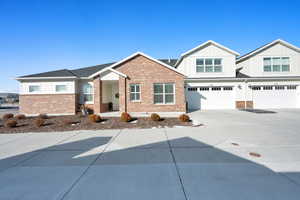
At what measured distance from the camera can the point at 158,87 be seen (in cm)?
1362

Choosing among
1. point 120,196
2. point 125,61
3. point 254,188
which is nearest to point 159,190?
point 120,196

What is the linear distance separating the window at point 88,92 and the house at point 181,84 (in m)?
0.10

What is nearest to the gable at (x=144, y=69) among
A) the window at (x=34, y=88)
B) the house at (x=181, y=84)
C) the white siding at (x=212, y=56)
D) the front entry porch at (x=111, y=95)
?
the house at (x=181, y=84)

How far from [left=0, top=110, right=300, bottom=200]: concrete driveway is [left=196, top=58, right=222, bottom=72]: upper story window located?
11.8 metres

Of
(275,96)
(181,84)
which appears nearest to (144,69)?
(181,84)

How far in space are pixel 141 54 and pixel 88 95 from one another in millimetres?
6989

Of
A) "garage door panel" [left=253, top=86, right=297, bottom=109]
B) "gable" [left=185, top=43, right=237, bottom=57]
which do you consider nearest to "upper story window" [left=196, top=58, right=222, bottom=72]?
"gable" [left=185, top=43, right=237, bottom=57]

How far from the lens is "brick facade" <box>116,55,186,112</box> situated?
1347cm

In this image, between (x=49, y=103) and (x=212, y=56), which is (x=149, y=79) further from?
(x=49, y=103)

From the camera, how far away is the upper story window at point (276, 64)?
17.2 metres

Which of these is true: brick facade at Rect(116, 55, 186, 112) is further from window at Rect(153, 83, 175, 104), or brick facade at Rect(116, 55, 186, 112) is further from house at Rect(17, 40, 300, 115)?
window at Rect(153, 83, 175, 104)

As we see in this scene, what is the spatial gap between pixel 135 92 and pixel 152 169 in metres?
10.2

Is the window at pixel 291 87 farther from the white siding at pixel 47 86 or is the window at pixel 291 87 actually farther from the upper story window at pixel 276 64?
the white siding at pixel 47 86

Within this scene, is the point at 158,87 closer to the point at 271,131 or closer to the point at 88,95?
the point at 88,95
